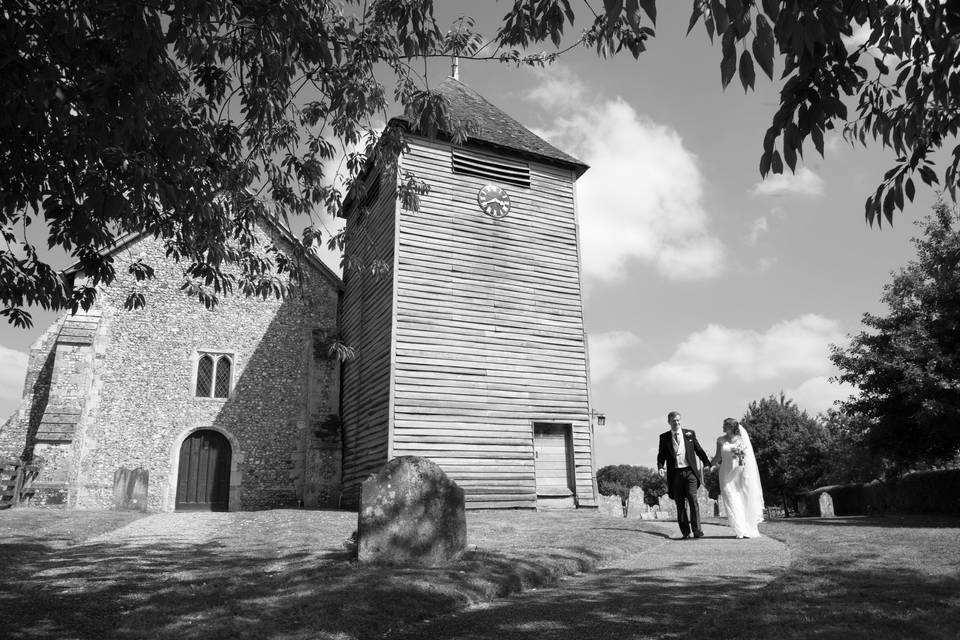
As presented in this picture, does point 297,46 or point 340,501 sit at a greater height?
point 297,46

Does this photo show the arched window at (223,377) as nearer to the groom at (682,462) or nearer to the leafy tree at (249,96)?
the leafy tree at (249,96)

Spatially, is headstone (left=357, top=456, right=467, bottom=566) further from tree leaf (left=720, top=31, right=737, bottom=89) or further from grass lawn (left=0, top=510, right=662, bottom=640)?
tree leaf (left=720, top=31, right=737, bottom=89)

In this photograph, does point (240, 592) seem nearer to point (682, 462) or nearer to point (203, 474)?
point (682, 462)

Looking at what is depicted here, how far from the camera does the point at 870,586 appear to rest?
5738mm

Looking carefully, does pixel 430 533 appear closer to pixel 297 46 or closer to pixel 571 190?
pixel 297 46

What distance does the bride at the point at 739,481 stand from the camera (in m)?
9.77

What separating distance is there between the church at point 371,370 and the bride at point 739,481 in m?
7.03

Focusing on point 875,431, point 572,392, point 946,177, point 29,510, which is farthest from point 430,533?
point 875,431

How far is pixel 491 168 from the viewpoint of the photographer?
61.0 ft

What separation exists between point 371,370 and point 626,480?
95.8 meters

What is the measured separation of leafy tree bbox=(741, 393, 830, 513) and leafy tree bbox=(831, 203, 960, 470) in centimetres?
2870

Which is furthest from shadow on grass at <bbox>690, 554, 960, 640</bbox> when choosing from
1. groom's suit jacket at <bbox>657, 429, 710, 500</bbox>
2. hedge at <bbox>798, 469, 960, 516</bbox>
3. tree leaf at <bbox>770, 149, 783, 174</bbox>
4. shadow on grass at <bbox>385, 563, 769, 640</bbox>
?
hedge at <bbox>798, 469, 960, 516</bbox>

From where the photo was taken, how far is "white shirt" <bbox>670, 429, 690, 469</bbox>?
9734 millimetres

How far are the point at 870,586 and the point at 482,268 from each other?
12.9m
